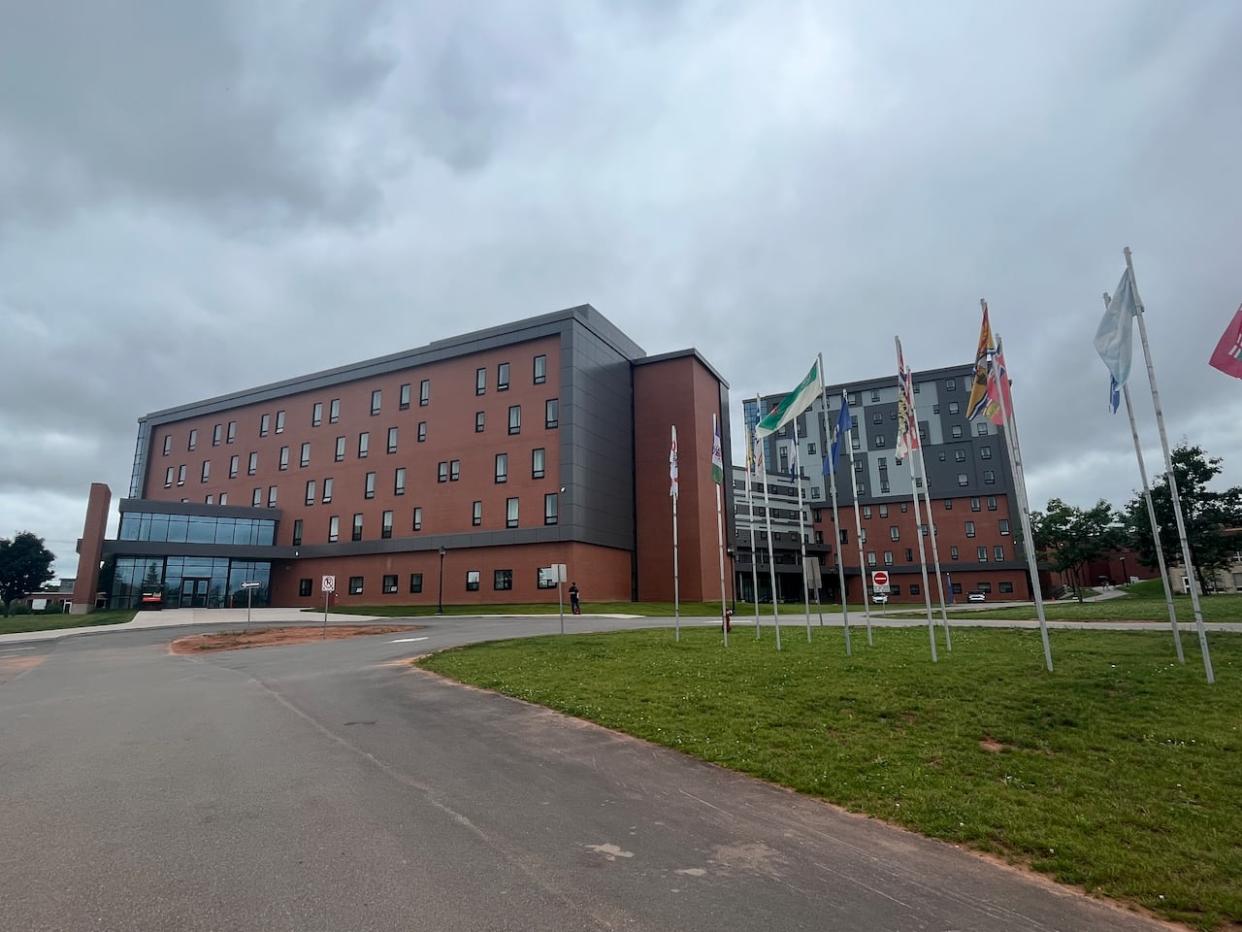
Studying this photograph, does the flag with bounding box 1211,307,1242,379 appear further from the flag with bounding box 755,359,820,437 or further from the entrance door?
the entrance door

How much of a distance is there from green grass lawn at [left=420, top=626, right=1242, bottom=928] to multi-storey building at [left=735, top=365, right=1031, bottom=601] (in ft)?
213

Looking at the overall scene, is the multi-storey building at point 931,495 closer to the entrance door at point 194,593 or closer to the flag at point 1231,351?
the entrance door at point 194,593

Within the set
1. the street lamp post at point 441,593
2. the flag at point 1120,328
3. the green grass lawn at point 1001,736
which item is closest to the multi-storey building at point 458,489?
the street lamp post at point 441,593

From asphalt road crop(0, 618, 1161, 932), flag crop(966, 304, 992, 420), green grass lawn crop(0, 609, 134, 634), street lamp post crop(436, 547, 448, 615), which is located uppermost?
flag crop(966, 304, 992, 420)

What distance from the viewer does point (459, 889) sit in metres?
4.93

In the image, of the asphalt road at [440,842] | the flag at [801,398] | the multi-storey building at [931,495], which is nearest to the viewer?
the asphalt road at [440,842]

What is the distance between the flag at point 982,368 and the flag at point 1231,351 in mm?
3773

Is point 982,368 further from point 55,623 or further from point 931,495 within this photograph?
point 931,495

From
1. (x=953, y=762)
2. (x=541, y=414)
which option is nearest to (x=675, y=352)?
(x=541, y=414)

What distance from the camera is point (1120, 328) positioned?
12.7 m

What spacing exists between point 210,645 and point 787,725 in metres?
23.6

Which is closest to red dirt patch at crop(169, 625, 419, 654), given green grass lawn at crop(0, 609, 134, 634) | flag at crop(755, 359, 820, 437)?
green grass lawn at crop(0, 609, 134, 634)

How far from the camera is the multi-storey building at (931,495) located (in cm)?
8019

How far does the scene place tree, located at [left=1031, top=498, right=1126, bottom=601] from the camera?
183 feet
